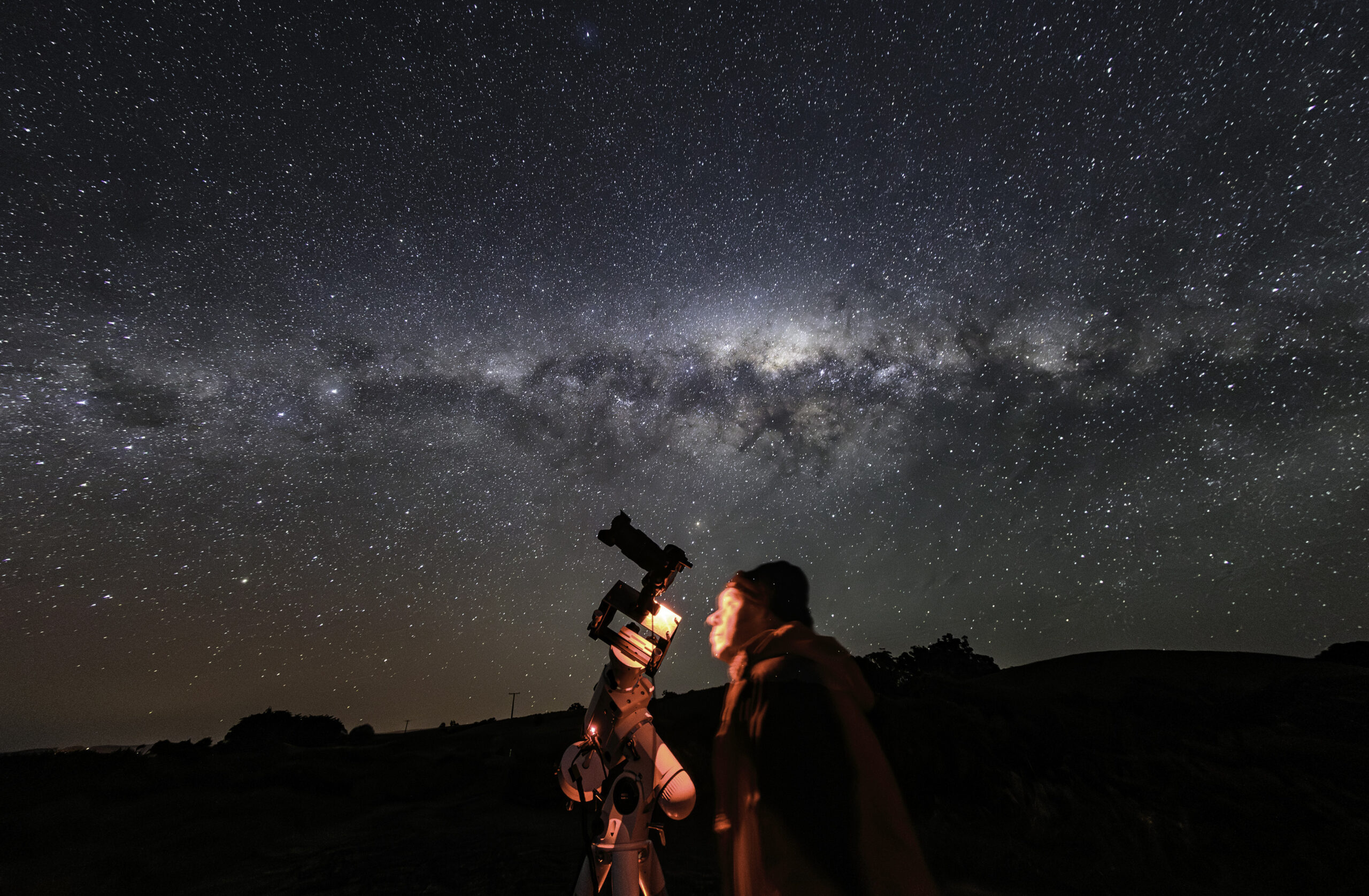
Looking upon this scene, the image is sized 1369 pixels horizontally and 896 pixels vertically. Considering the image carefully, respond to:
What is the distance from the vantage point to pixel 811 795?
74.0 inches

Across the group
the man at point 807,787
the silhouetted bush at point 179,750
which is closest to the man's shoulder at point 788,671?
the man at point 807,787

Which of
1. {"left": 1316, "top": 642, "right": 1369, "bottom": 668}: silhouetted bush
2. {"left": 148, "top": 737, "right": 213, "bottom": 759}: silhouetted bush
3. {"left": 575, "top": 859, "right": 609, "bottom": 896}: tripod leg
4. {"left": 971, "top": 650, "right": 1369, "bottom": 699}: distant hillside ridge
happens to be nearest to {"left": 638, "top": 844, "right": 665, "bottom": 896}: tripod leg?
{"left": 575, "top": 859, "right": 609, "bottom": 896}: tripod leg

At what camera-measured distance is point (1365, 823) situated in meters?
10.9

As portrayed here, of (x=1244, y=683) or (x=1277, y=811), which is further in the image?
(x=1244, y=683)

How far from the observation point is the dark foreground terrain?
8297 mm

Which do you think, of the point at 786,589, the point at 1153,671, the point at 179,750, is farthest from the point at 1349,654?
the point at 179,750

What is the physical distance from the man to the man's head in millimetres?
322

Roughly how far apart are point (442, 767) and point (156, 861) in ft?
34.4

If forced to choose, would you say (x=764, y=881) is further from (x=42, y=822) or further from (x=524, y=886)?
(x=42, y=822)

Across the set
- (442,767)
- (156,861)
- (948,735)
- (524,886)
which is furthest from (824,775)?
(442,767)

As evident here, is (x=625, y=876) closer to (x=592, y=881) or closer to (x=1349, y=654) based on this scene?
(x=592, y=881)

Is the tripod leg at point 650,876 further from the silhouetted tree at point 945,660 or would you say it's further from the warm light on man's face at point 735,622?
the silhouetted tree at point 945,660

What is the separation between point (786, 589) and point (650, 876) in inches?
61.4

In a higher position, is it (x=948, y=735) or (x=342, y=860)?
(x=948, y=735)
